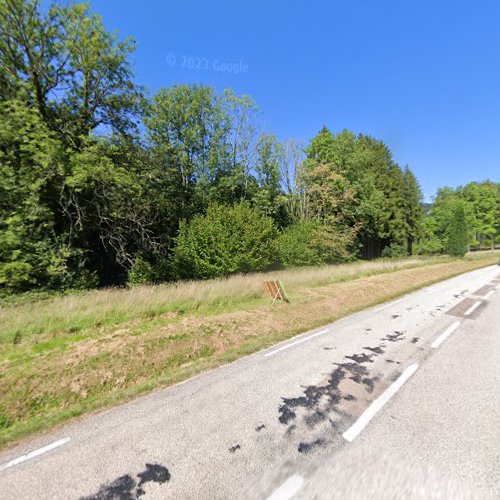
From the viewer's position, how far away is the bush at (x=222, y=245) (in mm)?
16825

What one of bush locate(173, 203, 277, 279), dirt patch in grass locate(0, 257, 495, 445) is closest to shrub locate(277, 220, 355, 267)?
bush locate(173, 203, 277, 279)

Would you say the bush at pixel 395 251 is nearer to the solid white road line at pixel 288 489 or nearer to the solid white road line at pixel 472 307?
the solid white road line at pixel 472 307

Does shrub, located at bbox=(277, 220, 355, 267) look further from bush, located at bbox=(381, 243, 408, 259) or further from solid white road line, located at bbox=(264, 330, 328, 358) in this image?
bush, located at bbox=(381, 243, 408, 259)

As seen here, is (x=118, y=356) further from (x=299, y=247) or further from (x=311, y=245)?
(x=311, y=245)

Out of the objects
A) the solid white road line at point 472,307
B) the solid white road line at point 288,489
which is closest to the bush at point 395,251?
the solid white road line at point 472,307

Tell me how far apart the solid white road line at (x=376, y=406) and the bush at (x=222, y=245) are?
41.7ft

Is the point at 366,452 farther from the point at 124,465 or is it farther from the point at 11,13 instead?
the point at 11,13

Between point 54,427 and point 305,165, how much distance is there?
102 ft

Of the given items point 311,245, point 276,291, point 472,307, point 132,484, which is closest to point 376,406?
point 132,484

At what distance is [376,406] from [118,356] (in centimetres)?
495

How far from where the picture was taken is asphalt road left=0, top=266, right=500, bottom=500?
2404mm

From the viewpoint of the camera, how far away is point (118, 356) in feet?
17.1

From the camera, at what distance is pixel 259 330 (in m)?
7.38

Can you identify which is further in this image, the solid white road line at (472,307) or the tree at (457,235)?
the tree at (457,235)
